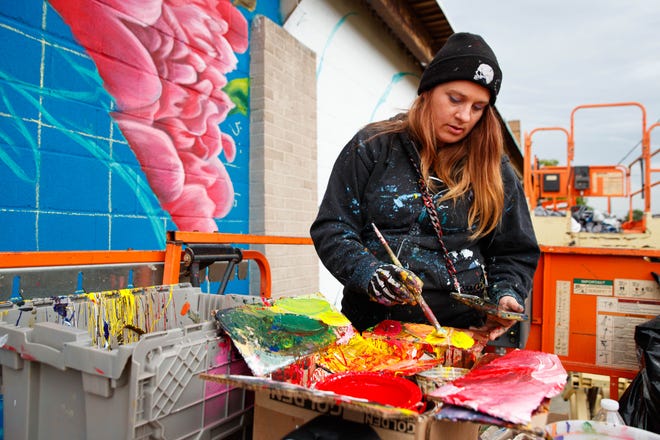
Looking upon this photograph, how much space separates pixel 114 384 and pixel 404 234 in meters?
1.05

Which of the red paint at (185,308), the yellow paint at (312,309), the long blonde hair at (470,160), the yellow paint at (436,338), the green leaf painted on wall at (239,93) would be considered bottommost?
the yellow paint at (436,338)

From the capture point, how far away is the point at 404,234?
1.63m

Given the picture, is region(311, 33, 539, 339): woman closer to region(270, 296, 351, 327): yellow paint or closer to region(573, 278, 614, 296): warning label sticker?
region(270, 296, 351, 327): yellow paint

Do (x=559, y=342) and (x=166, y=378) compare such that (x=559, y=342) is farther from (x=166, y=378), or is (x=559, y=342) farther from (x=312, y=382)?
(x=166, y=378)

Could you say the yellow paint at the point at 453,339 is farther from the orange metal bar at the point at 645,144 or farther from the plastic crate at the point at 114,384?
the orange metal bar at the point at 645,144

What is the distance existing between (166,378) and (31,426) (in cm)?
38

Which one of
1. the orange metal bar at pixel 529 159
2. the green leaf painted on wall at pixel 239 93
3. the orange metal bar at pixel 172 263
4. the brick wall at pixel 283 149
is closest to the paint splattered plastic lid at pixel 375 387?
the orange metal bar at pixel 172 263

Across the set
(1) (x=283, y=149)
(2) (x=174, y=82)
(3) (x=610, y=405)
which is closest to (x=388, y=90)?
(1) (x=283, y=149)

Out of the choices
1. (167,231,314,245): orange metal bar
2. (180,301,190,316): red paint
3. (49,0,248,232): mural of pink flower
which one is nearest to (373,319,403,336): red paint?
(180,301,190,316): red paint

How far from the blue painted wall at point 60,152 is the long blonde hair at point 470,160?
2.06 meters

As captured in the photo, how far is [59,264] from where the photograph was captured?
1.52 meters

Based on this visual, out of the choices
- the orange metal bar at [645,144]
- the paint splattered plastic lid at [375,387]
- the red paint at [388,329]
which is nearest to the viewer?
the paint splattered plastic lid at [375,387]

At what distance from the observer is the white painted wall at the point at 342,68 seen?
213 inches

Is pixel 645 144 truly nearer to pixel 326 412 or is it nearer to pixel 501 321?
pixel 501 321
